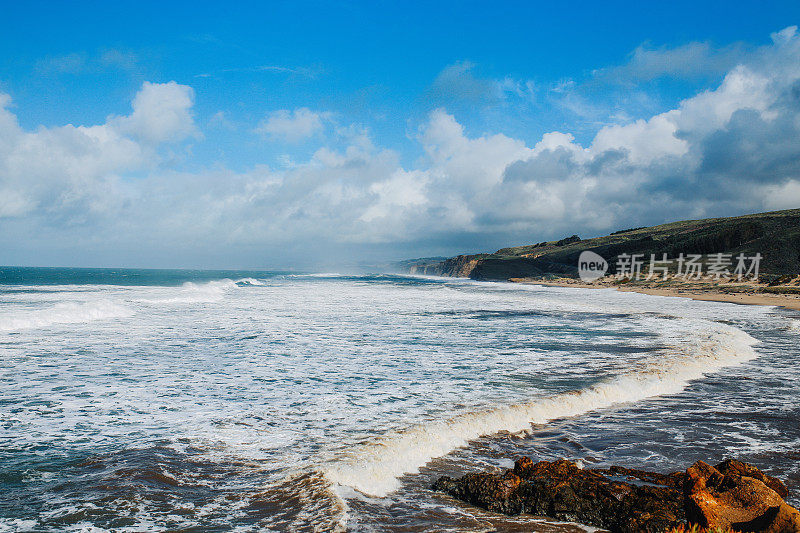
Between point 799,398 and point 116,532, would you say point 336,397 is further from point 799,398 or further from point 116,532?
point 799,398

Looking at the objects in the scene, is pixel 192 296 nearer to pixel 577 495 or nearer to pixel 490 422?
pixel 490 422

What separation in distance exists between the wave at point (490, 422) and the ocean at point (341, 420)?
0.03 metres

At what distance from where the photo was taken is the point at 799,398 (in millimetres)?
9148

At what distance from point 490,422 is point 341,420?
244cm

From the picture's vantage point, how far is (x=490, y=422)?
7.69 m

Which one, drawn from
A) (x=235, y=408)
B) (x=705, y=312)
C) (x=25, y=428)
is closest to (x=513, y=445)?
(x=235, y=408)

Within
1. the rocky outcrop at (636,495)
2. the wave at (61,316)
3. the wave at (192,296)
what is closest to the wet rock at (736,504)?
the rocky outcrop at (636,495)

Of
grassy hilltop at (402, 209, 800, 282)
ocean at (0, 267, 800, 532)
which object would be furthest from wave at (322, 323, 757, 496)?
grassy hilltop at (402, 209, 800, 282)

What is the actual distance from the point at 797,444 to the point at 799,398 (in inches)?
127

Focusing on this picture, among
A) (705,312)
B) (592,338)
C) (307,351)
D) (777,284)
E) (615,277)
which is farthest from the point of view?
(615,277)

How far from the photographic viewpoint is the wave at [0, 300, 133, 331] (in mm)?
18688

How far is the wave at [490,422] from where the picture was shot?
19.1 feet

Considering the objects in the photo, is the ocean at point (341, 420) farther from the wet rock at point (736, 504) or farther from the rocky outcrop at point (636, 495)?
the wet rock at point (736, 504)

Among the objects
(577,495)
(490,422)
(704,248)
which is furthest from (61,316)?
(704,248)
